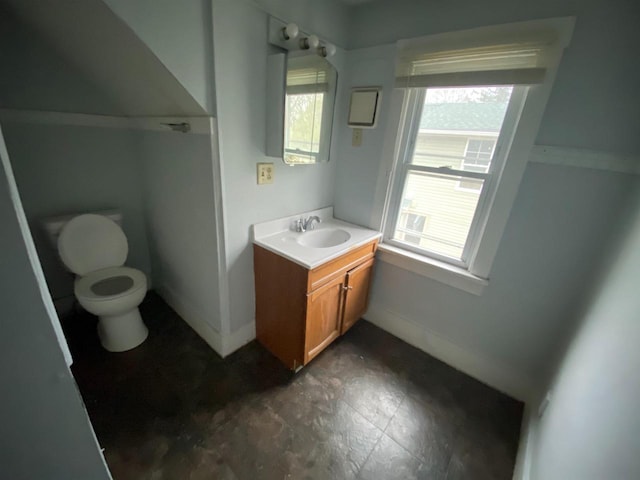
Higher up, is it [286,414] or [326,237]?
[326,237]

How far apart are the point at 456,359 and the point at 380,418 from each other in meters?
0.74

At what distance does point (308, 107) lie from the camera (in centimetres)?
171

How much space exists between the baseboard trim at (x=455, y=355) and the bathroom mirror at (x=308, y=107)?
1.34 m

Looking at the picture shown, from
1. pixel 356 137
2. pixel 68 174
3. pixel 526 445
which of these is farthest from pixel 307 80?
pixel 526 445

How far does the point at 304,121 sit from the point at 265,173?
0.42 meters

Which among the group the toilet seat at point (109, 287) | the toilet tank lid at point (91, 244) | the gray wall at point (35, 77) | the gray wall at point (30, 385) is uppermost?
the gray wall at point (35, 77)

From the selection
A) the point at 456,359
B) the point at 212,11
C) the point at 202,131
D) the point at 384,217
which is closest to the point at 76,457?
the point at 202,131

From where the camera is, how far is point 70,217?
5.99ft

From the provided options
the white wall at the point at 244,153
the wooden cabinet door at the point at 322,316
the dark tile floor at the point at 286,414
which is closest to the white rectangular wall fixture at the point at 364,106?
the white wall at the point at 244,153

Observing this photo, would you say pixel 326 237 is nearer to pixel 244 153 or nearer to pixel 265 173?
pixel 265 173

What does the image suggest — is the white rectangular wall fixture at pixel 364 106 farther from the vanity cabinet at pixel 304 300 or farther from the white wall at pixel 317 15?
the vanity cabinet at pixel 304 300

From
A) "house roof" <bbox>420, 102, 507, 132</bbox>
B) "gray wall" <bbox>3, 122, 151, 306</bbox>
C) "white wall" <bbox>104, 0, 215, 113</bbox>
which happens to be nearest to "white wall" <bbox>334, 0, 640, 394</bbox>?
"house roof" <bbox>420, 102, 507, 132</bbox>

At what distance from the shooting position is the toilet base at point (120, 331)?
68.9 inches

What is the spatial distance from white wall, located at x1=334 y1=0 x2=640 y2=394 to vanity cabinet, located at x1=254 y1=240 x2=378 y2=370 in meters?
0.41
